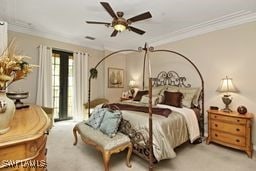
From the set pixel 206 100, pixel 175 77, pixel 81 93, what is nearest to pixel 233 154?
Answer: pixel 206 100

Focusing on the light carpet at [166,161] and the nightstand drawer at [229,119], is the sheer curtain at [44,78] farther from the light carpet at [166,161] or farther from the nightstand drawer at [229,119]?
the nightstand drawer at [229,119]

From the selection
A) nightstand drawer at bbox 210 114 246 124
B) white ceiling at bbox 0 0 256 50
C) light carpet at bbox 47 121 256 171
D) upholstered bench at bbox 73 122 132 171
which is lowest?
light carpet at bbox 47 121 256 171

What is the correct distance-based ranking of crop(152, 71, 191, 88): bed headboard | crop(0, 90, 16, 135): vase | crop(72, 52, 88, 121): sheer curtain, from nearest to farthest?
crop(0, 90, 16, 135): vase → crop(152, 71, 191, 88): bed headboard → crop(72, 52, 88, 121): sheer curtain

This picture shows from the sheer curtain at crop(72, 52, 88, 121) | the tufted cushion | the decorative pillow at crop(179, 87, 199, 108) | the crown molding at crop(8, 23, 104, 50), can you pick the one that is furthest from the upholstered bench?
the crown molding at crop(8, 23, 104, 50)

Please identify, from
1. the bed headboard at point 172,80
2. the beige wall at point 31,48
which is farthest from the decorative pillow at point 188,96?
the beige wall at point 31,48

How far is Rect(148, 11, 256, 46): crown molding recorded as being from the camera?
11.1 ft

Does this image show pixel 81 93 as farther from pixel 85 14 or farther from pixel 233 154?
pixel 233 154

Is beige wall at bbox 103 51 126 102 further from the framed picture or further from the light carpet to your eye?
the light carpet

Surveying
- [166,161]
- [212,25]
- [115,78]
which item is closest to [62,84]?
[115,78]

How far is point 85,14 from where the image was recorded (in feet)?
11.5

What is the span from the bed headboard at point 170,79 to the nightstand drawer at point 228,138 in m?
1.53

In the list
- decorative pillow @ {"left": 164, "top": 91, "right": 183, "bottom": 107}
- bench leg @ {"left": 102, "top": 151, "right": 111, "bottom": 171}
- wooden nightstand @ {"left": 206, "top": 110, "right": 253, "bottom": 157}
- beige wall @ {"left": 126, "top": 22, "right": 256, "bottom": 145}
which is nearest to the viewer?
bench leg @ {"left": 102, "top": 151, "right": 111, "bottom": 171}

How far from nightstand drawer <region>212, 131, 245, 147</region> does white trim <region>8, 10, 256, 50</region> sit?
246cm

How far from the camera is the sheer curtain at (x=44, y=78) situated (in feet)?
15.1
